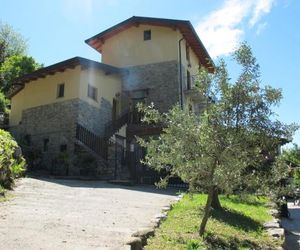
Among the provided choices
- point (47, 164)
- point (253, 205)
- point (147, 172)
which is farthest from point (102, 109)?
point (253, 205)

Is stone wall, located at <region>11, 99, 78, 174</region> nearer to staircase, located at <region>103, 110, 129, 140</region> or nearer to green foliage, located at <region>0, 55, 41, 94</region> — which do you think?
staircase, located at <region>103, 110, 129, 140</region>

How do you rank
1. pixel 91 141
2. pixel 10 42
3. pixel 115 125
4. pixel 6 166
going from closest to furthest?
pixel 6 166
pixel 91 141
pixel 115 125
pixel 10 42

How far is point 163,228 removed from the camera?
739 cm

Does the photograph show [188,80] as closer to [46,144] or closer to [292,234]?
[46,144]

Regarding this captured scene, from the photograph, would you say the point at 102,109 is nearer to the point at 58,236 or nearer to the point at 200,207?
the point at 200,207

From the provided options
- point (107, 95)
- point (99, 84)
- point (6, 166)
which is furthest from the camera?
point (107, 95)

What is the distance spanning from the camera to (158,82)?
2439 cm

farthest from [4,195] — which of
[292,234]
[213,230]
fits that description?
[292,234]

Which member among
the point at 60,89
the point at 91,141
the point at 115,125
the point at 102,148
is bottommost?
the point at 102,148

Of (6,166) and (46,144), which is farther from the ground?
(46,144)

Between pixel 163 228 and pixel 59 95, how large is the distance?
53.8 ft

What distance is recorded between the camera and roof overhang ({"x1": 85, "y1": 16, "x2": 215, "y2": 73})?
2378cm

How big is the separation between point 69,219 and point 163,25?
19.3 metres

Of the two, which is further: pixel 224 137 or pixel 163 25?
pixel 163 25
